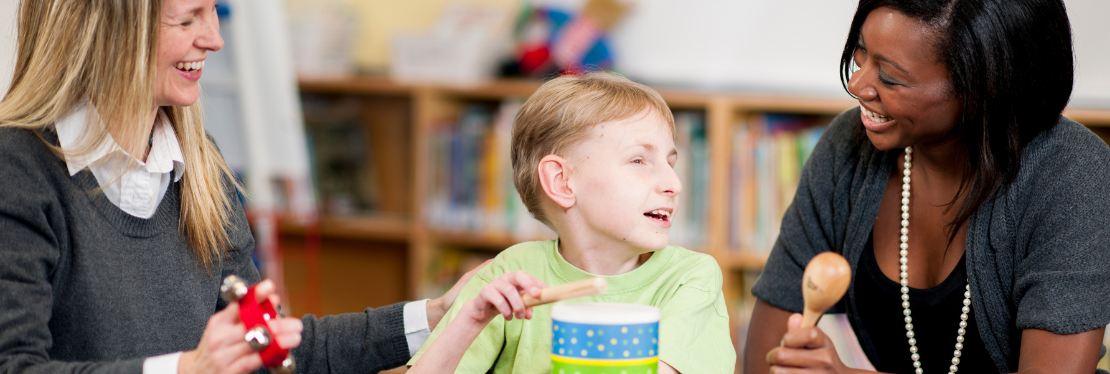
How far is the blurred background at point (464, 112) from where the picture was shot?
6.70 feet

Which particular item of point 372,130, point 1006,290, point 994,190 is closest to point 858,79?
point 994,190

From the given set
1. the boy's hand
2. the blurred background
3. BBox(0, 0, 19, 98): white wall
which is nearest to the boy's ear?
the boy's hand

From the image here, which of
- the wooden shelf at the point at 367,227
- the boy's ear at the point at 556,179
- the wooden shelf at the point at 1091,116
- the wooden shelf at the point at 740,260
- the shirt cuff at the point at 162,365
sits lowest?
the wooden shelf at the point at 367,227

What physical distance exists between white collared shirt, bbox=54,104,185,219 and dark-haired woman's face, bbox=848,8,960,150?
845mm

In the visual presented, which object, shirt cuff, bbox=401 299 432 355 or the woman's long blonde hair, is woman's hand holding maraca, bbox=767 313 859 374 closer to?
shirt cuff, bbox=401 299 432 355

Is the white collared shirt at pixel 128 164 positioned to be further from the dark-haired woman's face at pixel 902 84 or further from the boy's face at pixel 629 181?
the dark-haired woman's face at pixel 902 84

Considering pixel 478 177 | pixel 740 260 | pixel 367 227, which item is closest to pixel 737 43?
pixel 740 260

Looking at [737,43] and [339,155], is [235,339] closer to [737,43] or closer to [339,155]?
[737,43]

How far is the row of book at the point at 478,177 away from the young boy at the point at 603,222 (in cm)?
139

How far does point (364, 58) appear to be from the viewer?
10.4 ft

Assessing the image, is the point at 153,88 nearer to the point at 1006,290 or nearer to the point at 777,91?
the point at 1006,290

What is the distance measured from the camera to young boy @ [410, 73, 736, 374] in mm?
1037

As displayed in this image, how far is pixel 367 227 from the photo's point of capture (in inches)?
117

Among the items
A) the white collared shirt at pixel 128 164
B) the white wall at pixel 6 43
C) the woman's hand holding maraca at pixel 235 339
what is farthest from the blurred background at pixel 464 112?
the woman's hand holding maraca at pixel 235 339
